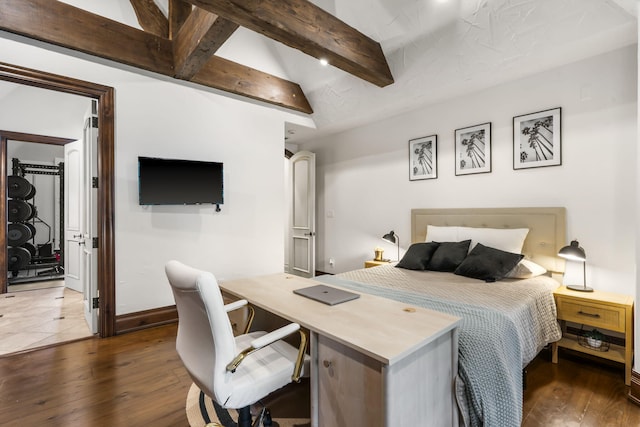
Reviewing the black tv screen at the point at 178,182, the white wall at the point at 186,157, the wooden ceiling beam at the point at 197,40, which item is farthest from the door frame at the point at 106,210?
the wooden ceiling beam at the point at 197,40

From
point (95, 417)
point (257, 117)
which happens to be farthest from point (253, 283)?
point (257, 117)

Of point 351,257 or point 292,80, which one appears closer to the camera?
point 292,80

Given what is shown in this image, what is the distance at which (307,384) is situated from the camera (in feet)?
6.97

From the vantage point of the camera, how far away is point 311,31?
2494 mm

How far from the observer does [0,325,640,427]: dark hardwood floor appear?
175 centimetres

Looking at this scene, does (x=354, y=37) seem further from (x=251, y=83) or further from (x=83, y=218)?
(x=83, y=218)

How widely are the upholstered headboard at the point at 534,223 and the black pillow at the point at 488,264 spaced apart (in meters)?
0.38

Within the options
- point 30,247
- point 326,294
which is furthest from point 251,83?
point 30,247

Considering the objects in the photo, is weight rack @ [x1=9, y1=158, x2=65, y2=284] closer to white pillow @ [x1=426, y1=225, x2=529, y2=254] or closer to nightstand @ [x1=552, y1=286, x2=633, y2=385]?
white pillow @ [x1=426, y1=225, x2=529, y2=254]

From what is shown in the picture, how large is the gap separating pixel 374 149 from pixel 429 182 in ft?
3.30

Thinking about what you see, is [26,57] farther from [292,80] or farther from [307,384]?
[307,384]

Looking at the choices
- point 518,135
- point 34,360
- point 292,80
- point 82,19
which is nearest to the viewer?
point 34,360

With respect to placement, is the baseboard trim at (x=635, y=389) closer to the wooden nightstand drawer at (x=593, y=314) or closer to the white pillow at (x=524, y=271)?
the wooden nightstand drawer at (x=593, y=314)

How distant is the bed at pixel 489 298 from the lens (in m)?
1.40
